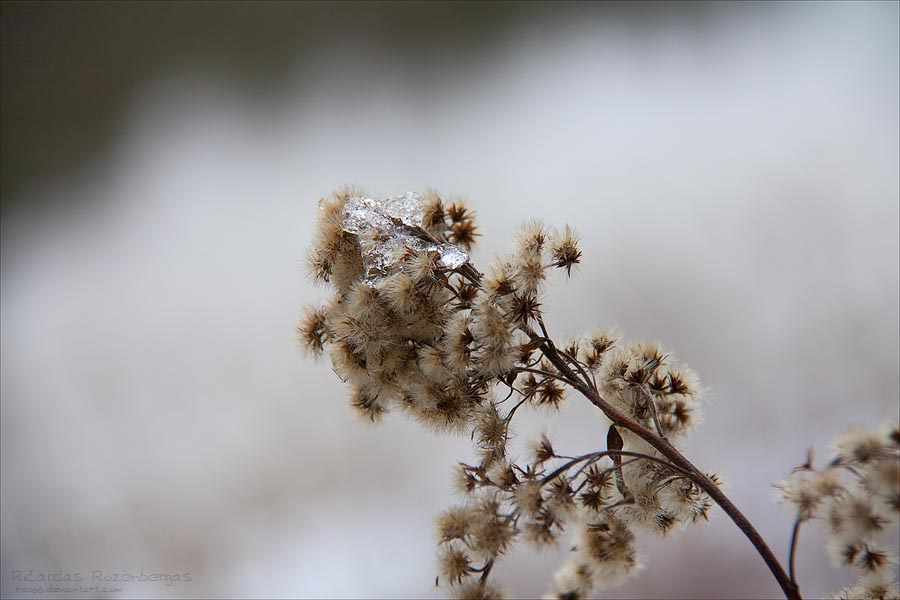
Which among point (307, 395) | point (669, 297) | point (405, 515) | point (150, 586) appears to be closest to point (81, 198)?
point (307, 395)

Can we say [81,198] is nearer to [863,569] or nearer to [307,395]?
[307,395]

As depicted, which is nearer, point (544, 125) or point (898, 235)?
point (898, 235)

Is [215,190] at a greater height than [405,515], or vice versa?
[215,190]

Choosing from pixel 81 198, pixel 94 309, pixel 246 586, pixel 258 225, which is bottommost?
pixel 246 586

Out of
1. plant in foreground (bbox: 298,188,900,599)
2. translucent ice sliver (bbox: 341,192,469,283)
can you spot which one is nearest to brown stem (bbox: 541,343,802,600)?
plant in foreground (bbox: 298,188,900,599)

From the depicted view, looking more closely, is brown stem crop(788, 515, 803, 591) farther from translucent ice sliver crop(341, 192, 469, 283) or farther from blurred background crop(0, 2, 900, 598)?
blurred background crop(0, 2, 900, 598)

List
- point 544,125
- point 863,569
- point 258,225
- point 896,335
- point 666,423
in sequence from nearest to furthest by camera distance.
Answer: point 863,569
point 666,423
point 896,335
point 544,125
point 258,225

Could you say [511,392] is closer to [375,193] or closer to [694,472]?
[694,472]
